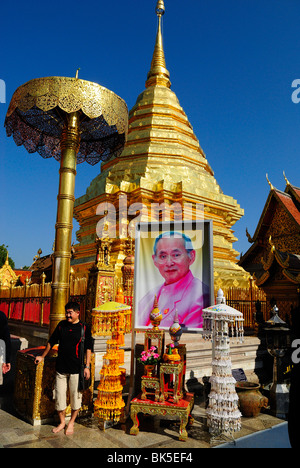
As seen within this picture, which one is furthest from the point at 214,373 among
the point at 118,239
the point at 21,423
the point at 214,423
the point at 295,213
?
the point at 295,213

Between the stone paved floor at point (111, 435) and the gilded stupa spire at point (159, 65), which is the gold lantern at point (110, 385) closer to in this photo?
the stone paved floor at point (111, 435)

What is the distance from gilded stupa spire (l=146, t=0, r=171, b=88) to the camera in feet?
67.6

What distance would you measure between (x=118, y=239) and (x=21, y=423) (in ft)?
30.6

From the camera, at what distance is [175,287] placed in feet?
17.0

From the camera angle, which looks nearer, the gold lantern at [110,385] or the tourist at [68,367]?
the tourist at [68,367]

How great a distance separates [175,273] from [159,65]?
1995cm

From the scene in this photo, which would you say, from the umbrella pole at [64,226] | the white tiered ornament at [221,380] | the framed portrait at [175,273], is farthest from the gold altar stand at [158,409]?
the umbrella pole at [64,226]

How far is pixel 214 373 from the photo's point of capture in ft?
14.8

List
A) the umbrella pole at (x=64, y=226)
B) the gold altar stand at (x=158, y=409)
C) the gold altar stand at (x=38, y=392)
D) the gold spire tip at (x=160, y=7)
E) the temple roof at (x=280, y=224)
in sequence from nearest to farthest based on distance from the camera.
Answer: the gold altar stand at (x=158, y=409) → the gold altar stand at (x=38, y=392) → the umbrella pole at (x=64, y=226) → the temple roof at (x=280, y=224) → the gold spire tip at (x=160, y=7)

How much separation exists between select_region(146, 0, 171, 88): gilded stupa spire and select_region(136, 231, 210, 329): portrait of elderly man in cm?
1789

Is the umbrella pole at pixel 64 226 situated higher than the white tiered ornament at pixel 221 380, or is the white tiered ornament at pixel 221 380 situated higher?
the umbrella pole at pixel 64 226

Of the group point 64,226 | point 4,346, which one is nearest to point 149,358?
point 4,346

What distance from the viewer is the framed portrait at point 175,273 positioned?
5.04 meters

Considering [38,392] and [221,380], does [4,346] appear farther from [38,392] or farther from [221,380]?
[221,380]
